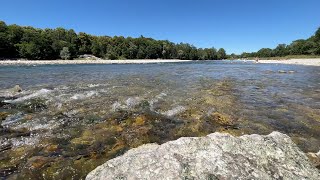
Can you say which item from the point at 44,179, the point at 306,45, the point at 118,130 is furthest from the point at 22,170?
the point at 306,45

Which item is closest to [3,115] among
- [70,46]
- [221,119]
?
[221,119]

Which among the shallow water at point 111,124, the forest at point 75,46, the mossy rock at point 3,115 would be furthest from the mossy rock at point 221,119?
the forest at point 75,46

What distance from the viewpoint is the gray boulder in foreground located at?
378 centimetres

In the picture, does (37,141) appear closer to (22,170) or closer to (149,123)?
(22,170)

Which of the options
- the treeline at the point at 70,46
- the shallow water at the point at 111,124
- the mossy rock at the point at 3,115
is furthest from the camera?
the treeline at the point at 70,46

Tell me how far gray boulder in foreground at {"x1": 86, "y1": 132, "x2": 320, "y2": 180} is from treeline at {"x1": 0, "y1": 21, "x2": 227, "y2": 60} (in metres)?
103

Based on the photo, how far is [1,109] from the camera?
34.7 feet

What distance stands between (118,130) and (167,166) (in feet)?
14.2

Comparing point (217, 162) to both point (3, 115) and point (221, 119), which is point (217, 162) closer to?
point (221, 119)

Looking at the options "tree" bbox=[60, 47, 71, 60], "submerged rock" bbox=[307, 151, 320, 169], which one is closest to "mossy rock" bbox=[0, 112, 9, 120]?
"submerged rock" bbox=[307, 151, 320, 169]

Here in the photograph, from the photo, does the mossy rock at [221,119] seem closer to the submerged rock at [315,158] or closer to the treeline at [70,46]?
the submerged rock at [315,158]

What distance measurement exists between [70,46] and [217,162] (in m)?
119

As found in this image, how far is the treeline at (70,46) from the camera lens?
95688 mm

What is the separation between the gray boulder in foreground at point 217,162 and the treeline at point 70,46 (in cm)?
10268
